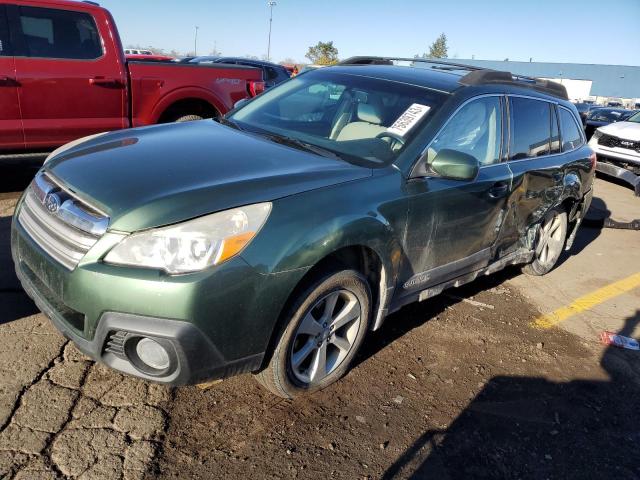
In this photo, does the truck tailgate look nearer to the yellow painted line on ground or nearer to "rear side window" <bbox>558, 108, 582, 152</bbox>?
"rear side window" <bbox>558, 108, 582, 152</bbox>

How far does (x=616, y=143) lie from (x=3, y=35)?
1084 cm

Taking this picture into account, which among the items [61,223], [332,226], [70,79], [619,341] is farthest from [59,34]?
[619,341]

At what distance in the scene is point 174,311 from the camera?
2.11 m

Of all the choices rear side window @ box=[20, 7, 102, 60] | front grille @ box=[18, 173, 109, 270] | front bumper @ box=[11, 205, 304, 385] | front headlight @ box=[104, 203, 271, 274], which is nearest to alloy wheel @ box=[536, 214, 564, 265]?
front bumper @ box=[11, 205, 304, 385]

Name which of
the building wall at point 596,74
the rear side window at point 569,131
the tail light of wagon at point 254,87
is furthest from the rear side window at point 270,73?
the building wall at point 596,74

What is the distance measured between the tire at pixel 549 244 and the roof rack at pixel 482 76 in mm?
1106

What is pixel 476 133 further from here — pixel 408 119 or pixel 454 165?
pixel 454 165

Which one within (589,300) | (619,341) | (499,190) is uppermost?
(499,190)

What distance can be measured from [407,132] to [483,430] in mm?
1732

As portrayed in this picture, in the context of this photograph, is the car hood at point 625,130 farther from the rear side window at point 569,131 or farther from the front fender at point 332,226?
the front fender at point 332,226

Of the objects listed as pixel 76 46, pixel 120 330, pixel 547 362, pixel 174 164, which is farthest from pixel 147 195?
pixel 76 46

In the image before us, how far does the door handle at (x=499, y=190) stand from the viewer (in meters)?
3.59

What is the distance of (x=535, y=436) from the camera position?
283cm

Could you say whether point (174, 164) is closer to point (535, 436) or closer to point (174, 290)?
point (174, 290)
